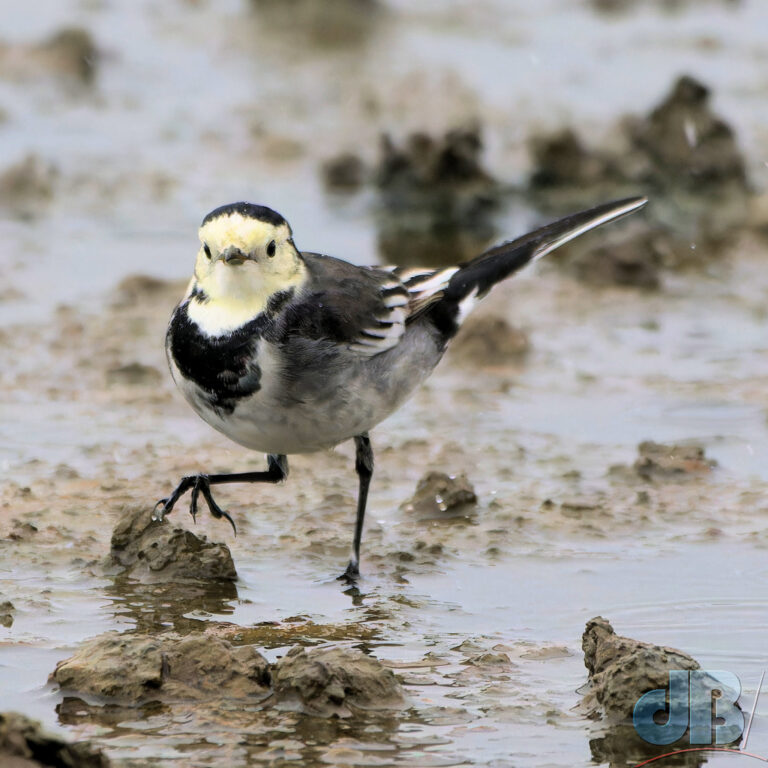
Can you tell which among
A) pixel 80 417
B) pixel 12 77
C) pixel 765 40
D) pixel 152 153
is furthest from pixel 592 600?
pixel 765 40

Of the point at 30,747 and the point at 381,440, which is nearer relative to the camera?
the point at 30,747

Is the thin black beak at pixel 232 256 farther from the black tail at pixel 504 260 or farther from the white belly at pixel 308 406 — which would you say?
the black tail at pixel 504 260

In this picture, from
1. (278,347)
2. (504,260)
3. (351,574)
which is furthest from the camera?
(504,260)

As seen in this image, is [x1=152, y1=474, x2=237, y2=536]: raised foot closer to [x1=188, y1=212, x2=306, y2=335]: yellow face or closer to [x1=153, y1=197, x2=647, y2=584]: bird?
[x1=153, y1=197, x2=647, y2=584]: bird

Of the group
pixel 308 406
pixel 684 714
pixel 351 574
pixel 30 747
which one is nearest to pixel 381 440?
pixel 351 574

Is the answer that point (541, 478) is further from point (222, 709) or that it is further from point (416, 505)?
point (222, 709)

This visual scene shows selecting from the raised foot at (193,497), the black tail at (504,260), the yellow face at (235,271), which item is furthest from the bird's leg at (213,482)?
the black tail at (504,260)

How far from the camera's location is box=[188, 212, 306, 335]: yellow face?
616 cm

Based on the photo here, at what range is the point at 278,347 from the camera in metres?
6.11

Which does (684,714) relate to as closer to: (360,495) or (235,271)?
(360,495)

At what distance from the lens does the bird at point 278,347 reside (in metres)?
6.10

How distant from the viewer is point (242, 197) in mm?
12680

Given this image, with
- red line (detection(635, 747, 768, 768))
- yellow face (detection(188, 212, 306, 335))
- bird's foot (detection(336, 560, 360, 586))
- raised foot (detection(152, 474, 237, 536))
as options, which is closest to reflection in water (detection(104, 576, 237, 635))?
raised foot (detection(152, 474, 237, 536))

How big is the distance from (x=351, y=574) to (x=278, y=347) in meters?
1.07
